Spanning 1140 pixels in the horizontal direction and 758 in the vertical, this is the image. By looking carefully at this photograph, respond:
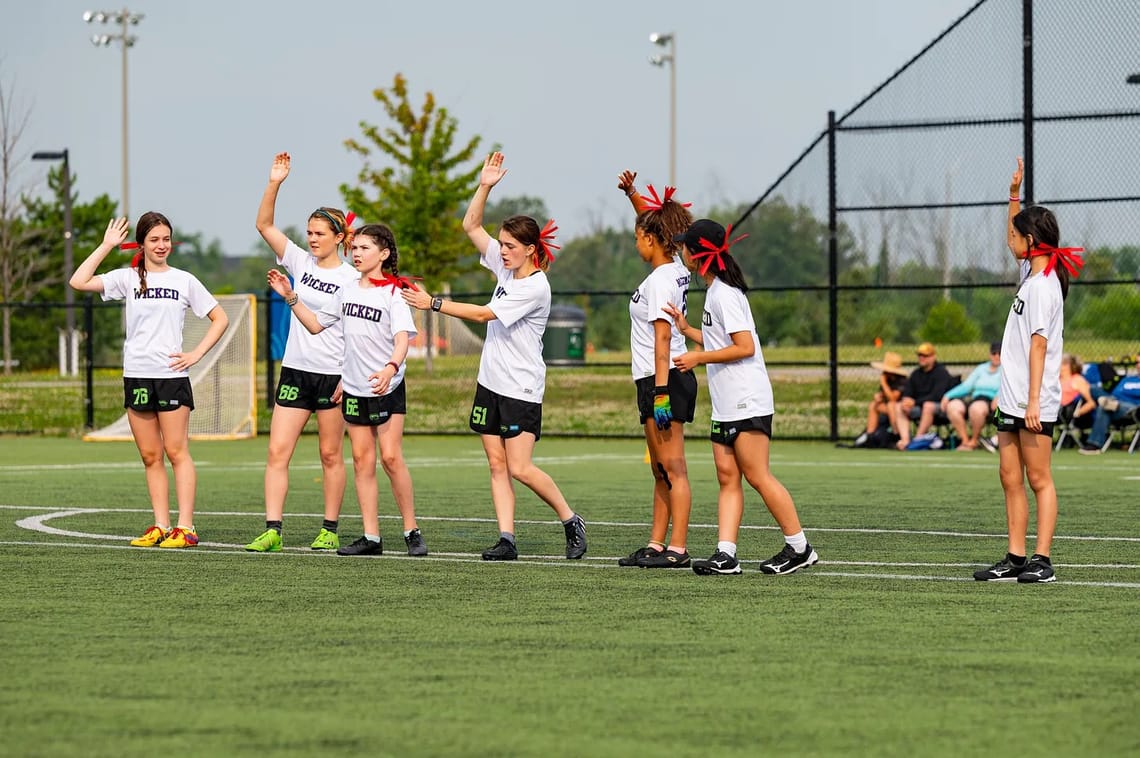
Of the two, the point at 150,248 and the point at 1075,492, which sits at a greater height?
the point at 150,248

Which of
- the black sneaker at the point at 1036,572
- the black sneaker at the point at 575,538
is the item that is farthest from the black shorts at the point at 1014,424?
the black sneaker at the point at 575,538

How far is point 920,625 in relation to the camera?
7.11 m

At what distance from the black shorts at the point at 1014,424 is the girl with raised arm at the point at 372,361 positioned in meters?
3.30

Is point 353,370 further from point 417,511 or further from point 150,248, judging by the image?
point 417,511

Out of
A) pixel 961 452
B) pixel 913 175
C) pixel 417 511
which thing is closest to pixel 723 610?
pixel 417 511

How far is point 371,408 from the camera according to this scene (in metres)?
9.73

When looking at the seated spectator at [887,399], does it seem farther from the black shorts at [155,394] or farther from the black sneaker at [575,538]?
the black shorts at [155,394]

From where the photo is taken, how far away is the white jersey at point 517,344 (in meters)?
9.41

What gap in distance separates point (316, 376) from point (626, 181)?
87.0 inches

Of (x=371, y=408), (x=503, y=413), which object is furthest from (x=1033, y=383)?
(x=371, y=408)

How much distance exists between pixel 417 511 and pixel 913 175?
1144 cm

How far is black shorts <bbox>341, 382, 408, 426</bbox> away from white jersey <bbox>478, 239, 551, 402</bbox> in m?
0.58

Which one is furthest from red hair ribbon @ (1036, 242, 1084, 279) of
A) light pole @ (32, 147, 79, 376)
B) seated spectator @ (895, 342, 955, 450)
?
light pole @ (32, 147, 79, 376)

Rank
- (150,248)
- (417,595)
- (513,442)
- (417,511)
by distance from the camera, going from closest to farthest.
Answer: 1. (417,595)
2. (513,442)
3. (150,248)
4. (417,511)
